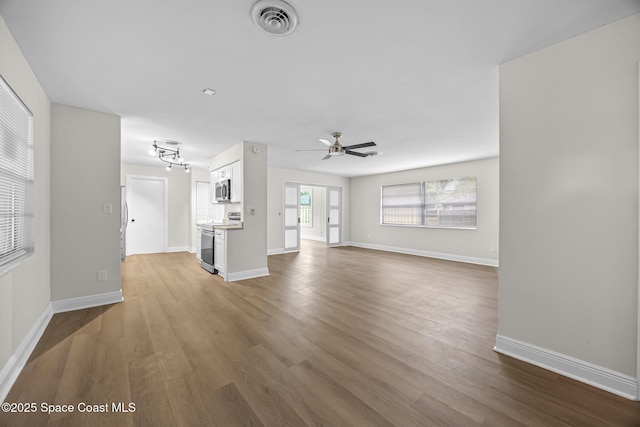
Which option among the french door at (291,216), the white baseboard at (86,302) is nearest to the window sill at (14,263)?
the white baseboard at (86,302)

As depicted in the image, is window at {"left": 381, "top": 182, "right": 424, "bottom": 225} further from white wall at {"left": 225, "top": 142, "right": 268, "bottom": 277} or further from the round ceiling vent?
the round ceiling vent

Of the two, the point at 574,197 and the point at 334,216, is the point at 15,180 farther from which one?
the point at 334,216

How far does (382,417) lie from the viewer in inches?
57.9

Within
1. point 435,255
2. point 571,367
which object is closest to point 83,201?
point 571,367

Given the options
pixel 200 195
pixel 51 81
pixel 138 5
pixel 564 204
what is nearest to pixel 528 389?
pixel 564 204

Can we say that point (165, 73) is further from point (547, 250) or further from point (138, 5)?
point (547, 250)

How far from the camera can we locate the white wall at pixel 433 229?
590 cm

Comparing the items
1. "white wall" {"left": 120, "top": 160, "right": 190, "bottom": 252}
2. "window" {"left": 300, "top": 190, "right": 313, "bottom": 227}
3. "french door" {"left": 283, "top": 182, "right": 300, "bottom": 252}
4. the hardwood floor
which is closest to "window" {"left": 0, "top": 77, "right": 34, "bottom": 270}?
the hardwood floor

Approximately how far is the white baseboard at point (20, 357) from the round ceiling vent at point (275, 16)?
113 inches

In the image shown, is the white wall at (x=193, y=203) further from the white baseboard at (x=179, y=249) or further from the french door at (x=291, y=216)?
the french door at (x=291, y=216)

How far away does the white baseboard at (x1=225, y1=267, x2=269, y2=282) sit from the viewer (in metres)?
4.35

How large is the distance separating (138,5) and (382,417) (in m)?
2.84

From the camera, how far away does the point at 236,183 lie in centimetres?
480

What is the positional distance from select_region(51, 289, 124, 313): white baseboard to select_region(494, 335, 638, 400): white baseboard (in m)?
4.34
